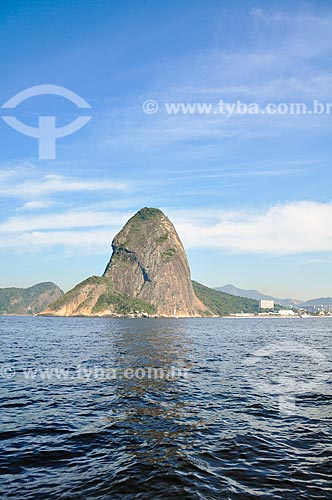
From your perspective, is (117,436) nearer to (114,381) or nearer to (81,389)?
(81,389)

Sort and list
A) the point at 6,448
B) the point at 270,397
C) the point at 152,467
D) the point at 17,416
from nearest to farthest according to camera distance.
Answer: the point at 152,467 → the point at 6,448 → the point at 17,416 → the point at 270,397

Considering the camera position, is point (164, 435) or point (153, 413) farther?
point (153, 413)

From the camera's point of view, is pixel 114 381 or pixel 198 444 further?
pixel 114 381

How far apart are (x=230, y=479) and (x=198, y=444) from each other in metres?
3.15

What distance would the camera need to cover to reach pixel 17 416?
736 inches

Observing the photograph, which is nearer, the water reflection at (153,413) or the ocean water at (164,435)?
the ocean water at (164,435)

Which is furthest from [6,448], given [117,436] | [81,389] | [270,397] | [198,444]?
[270,397]

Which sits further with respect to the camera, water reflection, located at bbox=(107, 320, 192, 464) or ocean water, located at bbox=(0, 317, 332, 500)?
water reflection, located at bbox=(107, 320, 192, 464)

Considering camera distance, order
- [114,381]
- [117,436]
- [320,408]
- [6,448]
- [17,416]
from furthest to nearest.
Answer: [114,381] → [320,408] → [17,416] → [117,436] → [6,448]

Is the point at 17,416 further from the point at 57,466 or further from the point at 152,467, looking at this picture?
the point at 152,467

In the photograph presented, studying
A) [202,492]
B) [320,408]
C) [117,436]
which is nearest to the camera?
[202,492]

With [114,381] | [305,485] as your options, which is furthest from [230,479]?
[114,381]

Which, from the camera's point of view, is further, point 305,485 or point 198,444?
point 198,444

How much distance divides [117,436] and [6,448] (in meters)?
4.32
